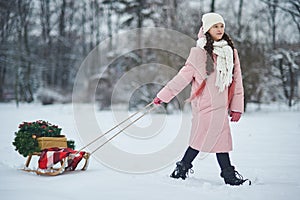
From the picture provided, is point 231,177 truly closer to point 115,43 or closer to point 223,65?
point 223,65

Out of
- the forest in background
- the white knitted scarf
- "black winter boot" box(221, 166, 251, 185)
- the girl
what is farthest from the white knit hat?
the forest in background

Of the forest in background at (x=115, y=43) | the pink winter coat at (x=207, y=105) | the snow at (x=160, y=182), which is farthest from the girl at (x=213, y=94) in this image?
the forest in background at (x=115, y=43)

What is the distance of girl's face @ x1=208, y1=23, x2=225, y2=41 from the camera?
10.2 ft

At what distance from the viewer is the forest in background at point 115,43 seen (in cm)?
1288

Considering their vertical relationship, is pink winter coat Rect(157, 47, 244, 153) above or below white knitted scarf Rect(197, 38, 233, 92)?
below

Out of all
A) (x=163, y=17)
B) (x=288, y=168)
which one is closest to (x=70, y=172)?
(x=288, y=168)

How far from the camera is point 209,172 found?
3588 mm

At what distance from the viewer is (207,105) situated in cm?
302

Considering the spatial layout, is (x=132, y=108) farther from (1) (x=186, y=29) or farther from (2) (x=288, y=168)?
(2) (x=288, y=168)

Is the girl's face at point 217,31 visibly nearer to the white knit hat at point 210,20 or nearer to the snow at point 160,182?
the white knit hat at point 210,20

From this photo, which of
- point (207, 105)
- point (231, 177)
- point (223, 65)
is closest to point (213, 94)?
point (207, 105)

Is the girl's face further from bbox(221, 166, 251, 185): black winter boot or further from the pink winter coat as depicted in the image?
bbox(221, 166, 251, 185): black winter boot

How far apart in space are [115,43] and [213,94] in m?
19.5

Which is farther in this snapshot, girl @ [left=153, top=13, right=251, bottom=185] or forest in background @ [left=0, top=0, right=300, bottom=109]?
forest in background @ [left=0, top=0, right=300, bottom=109]
